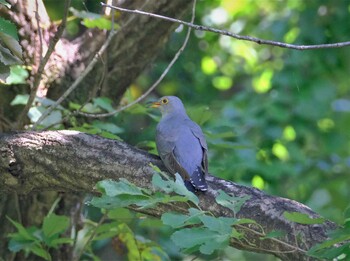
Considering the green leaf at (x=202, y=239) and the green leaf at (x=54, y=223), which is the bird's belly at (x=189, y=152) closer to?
the green leaf at (x=54, y=223)

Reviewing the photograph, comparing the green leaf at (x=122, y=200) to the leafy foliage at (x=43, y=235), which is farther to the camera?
the leafy foliage at (x=43, y=235)

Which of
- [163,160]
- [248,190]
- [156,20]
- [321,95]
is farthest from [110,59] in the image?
[321,95]

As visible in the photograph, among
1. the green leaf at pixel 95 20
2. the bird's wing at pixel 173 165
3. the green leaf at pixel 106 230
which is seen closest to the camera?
the bird's wing at pixel 173 165

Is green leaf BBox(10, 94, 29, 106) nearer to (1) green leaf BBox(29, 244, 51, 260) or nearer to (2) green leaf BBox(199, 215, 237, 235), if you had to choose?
(1) green leaf BBox(29, 244, 51, 260)

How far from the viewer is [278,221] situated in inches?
144

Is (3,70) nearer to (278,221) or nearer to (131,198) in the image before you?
(131,198)

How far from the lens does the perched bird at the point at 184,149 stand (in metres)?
4.28

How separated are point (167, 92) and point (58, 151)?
5690 millimetres

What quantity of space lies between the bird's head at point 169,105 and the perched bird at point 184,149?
38 cm

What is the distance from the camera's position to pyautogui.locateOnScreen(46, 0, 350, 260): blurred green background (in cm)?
775

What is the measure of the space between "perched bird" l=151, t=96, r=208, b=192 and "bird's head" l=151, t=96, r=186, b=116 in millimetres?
382

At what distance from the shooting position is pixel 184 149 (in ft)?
15.5

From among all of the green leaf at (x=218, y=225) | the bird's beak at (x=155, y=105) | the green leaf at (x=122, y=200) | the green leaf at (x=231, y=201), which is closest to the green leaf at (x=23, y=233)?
the green leaf at (x=122, y=200)

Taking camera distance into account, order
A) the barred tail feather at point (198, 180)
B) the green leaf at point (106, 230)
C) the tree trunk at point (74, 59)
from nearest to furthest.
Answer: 1. the barred tail feather at point (198, 180)
2. the green leaf at point (106, 230)
3. the tree trunk at point (74, 59)
